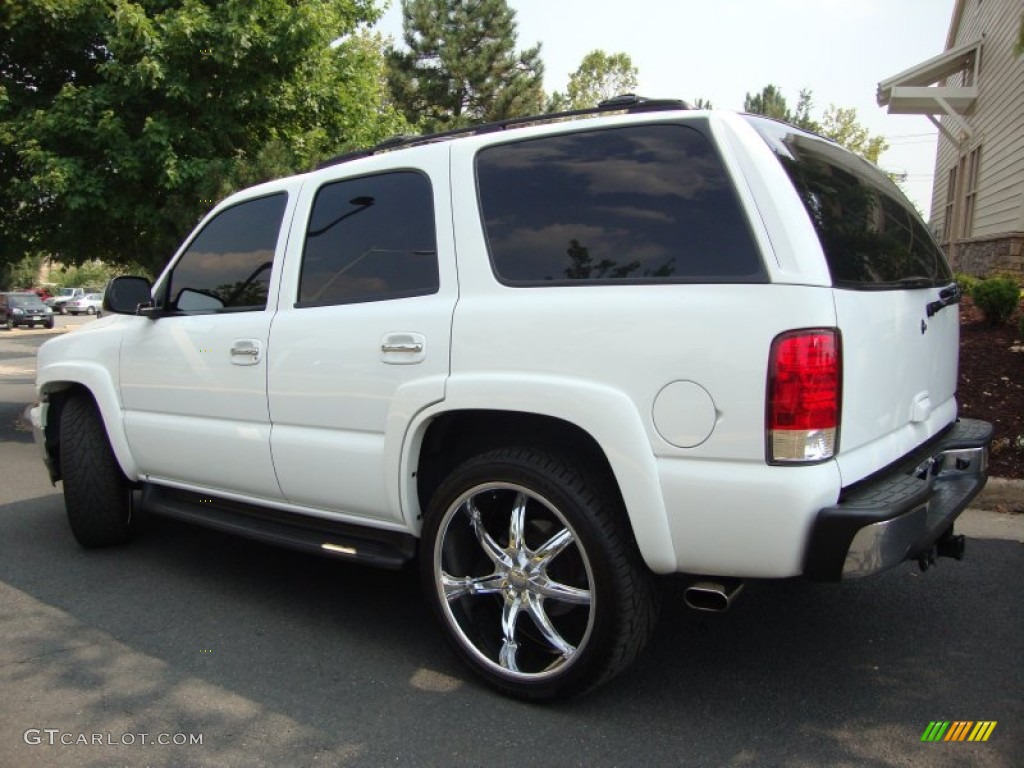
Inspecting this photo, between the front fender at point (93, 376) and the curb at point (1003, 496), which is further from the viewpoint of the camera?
the curb at point (1003, 496)

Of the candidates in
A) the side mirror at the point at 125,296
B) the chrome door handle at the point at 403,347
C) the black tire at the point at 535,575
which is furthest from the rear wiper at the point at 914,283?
the side mirror at the point at 125,296

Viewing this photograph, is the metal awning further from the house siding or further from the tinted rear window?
the tinted rear window

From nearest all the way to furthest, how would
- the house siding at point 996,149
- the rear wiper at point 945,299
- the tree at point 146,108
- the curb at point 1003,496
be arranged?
the rear wiper at point 945,299 → the curb at point 1003,496 → the tree at point 146,108 → the house siding at point 996,149

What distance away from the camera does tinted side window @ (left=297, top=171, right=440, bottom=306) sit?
3248mm

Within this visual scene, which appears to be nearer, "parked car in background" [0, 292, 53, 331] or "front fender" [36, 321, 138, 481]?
"front fender" [36, 321, 138, 481]

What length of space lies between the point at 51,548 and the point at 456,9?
31.0 metres

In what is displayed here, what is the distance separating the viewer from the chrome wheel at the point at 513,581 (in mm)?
2846

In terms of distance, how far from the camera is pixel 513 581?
2957 mm

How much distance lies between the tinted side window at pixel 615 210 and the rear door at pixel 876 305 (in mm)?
273

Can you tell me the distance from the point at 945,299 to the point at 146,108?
8264 mm

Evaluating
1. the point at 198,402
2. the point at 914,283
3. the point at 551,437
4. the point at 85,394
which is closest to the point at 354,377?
the point at 551,437

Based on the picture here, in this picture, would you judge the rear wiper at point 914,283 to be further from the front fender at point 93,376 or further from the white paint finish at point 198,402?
the front fender at point 93,376

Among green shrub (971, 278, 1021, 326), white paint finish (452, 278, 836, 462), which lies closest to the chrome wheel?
white paint finish (452, 278, 836, 462)

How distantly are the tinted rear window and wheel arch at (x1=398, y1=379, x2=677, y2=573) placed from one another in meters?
0.80
